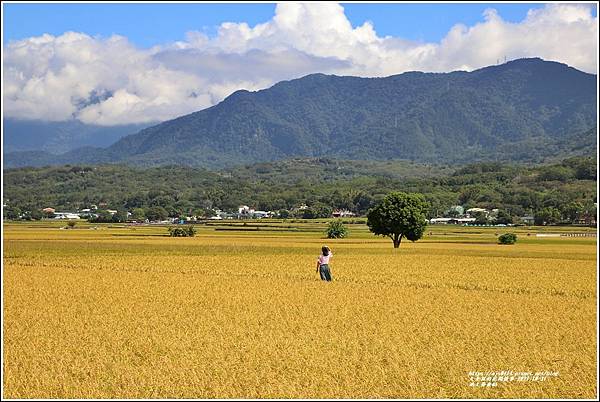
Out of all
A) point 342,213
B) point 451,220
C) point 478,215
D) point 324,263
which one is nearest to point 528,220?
point 478,215

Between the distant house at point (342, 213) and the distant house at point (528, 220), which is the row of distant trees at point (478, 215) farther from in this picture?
the distant house at point (342, 213)

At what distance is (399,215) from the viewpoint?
63.0m

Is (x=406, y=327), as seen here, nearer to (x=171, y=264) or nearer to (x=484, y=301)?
(x=484, y=301)

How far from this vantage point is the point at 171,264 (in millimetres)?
41062

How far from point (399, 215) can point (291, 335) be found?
4712 centimetres

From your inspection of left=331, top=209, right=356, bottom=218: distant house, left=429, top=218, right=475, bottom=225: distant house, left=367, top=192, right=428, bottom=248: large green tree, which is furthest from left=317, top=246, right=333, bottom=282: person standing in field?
left=331, top=209, right=356, bottom=218: distant house

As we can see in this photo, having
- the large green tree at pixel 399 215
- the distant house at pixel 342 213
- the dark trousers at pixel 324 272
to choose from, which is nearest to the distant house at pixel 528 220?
the distant house at pixel 342 213

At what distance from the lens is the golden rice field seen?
12469 mm

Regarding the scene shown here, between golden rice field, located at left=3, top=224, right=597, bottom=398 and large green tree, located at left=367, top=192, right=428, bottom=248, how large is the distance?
29861mm

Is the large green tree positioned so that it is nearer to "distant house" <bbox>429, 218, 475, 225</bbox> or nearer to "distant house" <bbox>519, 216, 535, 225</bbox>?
"distant house" <bbox>519, 216, 535, 225</bbox>

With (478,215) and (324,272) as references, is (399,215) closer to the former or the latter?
(324,272)

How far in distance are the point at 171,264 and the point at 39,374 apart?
93.0 ft

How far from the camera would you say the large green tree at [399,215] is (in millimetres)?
63125

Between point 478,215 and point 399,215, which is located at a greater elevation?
point 399,215
